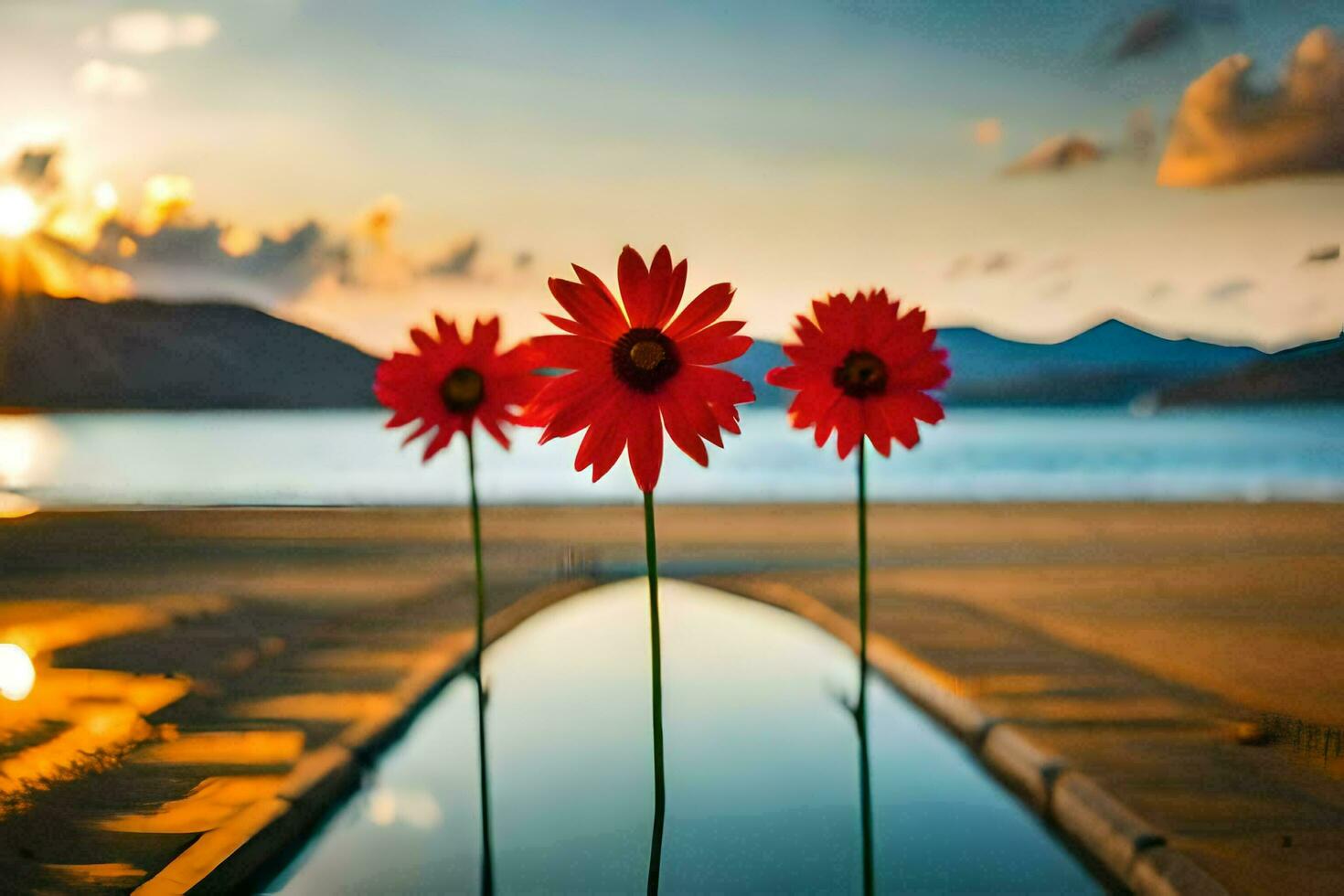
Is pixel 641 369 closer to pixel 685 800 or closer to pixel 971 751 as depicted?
pixel 685 800

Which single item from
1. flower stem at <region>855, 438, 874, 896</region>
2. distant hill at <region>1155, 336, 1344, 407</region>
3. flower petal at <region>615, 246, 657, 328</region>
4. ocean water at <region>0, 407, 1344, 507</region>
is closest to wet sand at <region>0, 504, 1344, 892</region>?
A: flower stem at <region>855, 438, 874, 896</region>

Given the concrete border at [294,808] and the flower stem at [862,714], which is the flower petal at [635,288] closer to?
the flower stem at [862,714]

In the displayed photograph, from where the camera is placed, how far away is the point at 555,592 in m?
4.81

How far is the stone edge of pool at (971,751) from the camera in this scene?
1.90m

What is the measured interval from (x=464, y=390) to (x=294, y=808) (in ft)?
3.40

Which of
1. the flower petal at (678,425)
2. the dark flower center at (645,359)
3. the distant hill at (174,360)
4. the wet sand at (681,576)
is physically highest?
the distant hill at (174,360)

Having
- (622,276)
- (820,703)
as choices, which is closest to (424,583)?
(820,703)

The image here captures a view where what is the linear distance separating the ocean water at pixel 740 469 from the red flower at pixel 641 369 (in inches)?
197

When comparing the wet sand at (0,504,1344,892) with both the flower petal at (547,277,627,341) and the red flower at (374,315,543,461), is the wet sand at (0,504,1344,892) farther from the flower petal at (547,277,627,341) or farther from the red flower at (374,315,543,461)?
the flower petal at (547,277,627,341)

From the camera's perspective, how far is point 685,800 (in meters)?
2.27

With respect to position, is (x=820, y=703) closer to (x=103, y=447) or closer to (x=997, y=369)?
(x=103, y=447)

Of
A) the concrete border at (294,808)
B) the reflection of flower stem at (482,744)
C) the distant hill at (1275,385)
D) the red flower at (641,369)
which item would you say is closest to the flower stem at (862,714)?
the red flower at (641,369)

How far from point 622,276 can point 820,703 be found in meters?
2.10

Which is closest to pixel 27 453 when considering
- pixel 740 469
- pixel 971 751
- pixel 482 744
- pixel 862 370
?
pixel 740 469
